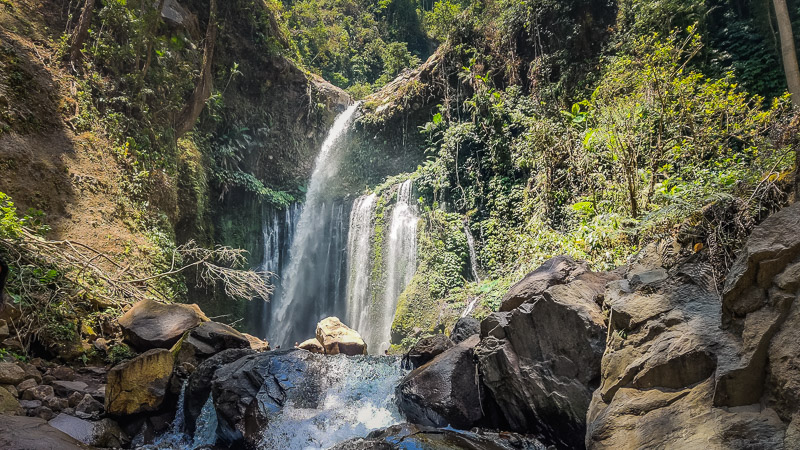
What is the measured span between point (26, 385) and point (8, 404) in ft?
2.34

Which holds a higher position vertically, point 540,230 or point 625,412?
point 540,230

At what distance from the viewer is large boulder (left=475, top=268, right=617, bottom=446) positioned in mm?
3877

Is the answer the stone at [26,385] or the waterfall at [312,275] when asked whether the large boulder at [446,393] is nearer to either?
the stone at [26,385]

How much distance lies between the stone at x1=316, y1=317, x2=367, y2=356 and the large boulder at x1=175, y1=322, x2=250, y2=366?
2.74m

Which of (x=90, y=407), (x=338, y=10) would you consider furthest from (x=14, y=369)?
(x=338, y=10)

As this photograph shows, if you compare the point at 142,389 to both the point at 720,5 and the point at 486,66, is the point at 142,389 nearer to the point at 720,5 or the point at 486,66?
the point at 486,66

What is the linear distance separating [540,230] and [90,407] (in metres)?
8.14

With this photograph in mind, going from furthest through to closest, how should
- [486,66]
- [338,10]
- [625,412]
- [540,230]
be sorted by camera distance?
[338,10] < [486,66] < [540,230] < [625,412]

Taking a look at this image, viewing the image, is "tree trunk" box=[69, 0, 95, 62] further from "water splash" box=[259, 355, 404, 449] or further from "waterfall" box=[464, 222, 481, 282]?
"waterfall" box=[464, 222, 481, 282]

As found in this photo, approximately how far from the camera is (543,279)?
5023mm

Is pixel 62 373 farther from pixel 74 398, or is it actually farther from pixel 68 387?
pixel 74 398

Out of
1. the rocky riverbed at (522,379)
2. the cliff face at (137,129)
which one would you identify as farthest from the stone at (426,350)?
the cliff face at (137,129)

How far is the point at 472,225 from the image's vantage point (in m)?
11.0

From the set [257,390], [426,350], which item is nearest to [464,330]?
[426,350]
